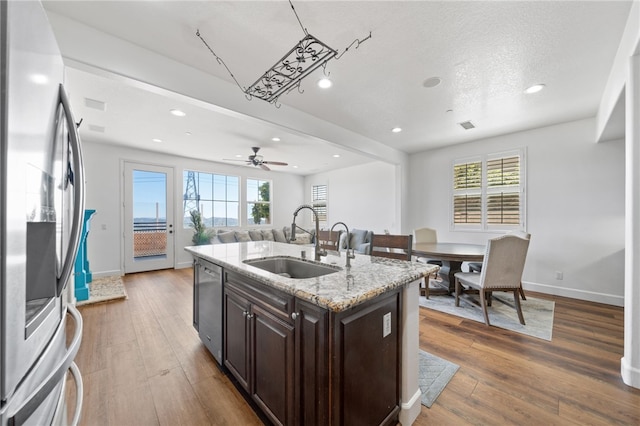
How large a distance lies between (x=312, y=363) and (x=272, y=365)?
0.36m

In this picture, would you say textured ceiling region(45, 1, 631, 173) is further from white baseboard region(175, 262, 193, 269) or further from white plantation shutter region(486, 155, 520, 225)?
white baseboard region(175, 262, 193, 269)

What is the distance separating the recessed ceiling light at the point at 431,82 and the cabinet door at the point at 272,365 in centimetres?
269

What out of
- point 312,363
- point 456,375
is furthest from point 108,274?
point 456,375

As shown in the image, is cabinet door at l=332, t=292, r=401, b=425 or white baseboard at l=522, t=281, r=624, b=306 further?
white baseboard at l=522, t=281, r=624, b=306

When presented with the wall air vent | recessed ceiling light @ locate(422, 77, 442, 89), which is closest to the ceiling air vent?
recessed ceiling light @ locate(422, 77, 442, 89)

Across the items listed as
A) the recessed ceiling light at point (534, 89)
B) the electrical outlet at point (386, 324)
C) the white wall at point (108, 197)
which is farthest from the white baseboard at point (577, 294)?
the white wall at point (108, 197)

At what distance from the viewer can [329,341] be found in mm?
1106

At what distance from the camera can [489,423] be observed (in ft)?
5.08

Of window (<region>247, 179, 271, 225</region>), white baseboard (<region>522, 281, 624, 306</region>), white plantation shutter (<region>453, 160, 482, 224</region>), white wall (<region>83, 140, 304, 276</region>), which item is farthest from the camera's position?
window (<region>247, 179, 271, 225</region>)

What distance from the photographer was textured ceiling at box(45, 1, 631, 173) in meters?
1.73

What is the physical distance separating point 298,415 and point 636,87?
3.07 meters

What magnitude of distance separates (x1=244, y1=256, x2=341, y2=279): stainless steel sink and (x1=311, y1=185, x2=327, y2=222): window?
561 cm

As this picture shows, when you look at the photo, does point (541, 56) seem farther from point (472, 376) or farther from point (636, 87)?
point (472, 376)

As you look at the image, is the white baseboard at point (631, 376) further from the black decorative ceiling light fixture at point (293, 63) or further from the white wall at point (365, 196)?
the white wall at point (365, 196)
